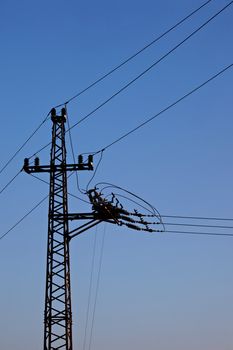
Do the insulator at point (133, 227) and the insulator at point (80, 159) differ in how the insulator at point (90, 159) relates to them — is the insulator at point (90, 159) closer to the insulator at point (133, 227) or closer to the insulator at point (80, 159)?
the insulator at point (80, 159)

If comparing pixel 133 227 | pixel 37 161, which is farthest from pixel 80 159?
pixel 133 227

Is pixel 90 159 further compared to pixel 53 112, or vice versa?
pixel 53 112

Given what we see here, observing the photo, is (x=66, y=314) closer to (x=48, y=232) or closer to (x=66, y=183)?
(x=48, y=232)

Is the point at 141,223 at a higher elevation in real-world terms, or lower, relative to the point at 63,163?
lower

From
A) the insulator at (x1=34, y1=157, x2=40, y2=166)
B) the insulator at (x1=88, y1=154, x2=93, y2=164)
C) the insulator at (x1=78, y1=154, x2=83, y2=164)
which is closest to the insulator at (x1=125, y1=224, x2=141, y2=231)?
the insulator at (x1=88, y1=154, x2=93, y2=164)

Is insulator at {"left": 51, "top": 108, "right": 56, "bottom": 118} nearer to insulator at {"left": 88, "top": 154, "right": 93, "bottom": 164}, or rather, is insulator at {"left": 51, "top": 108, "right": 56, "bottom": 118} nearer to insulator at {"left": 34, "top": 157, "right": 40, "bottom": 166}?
insulator at {"left": 34, "top": 157, "right": 40, "bottom": 166}

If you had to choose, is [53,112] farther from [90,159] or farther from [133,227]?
[133,227]

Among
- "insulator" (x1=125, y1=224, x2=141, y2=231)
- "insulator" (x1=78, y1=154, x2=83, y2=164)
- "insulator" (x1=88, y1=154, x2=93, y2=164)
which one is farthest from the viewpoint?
"insulator" (x1=125, y1=224, x2=141, y2=231)

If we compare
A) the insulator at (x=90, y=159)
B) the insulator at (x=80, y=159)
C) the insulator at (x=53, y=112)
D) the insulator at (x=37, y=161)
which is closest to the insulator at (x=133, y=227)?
the insulator at (x=90, y=159)

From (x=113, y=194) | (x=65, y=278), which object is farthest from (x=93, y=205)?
(x=65, y=278)

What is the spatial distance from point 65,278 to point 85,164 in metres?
4.53

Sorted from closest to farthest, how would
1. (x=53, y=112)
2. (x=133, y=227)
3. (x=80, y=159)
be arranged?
(x=80, y=159)
(x=133, y=227)
(x=53, y=112)

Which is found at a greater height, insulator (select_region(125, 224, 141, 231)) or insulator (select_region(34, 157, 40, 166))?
insulator (select_region(34, 157, 40, 166))

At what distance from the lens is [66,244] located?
94.7 ft
